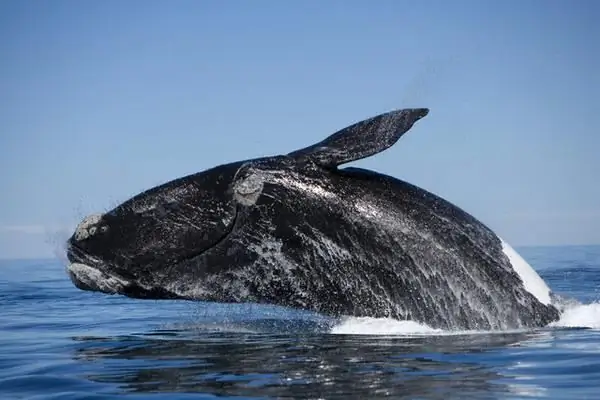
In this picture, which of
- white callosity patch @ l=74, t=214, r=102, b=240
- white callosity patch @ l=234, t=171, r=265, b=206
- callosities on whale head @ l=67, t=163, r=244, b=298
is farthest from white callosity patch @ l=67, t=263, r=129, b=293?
white callosity patch @ l=234, t=171, r=265, b=206

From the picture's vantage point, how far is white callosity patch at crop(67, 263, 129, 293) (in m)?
12.2

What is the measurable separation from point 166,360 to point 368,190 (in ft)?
12.1

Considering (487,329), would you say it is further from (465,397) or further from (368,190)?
(465,397)

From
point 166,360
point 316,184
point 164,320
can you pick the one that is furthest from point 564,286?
point 166,360

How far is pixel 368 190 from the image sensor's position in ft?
41.1

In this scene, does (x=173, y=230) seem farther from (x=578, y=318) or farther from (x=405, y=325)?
(x=578, y=318)

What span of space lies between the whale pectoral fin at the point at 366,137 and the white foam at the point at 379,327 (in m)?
2.21

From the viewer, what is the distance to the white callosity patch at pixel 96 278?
12211 mm

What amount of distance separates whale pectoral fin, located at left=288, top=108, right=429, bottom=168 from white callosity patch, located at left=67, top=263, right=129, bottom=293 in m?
3.15

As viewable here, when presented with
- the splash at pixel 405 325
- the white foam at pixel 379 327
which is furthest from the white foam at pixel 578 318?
the white foam at pixel 379 327

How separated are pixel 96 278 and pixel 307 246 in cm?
286

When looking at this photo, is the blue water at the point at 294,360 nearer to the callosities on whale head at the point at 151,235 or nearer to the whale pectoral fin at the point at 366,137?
the callosities on whale head at the point at 151,235

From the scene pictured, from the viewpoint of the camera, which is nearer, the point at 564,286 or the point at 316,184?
the point at 316,184

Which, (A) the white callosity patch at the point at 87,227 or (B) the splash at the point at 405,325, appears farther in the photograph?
(A) the white callosity patch at the point at 87,227
